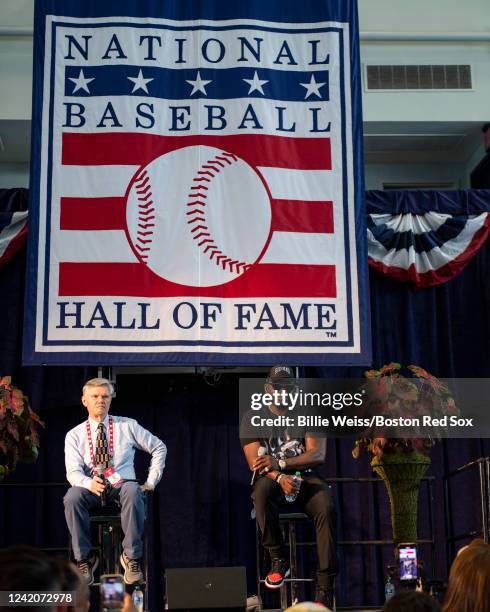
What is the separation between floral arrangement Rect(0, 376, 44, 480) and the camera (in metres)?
5.11

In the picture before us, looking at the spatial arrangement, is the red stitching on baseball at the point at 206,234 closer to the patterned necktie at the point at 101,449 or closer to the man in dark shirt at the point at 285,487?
the man in dark shirt at the point at 285,487

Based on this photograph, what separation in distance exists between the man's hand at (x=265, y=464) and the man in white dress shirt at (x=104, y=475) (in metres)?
0.53

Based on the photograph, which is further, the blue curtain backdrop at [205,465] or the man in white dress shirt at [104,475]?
the blue curtain backdrop at [205,465]

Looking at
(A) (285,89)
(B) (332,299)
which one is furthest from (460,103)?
(B) (332,299)

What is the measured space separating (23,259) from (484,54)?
3786 millimetres

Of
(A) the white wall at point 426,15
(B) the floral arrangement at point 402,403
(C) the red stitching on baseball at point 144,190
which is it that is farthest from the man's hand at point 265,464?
(A) the white wall at point 426,15

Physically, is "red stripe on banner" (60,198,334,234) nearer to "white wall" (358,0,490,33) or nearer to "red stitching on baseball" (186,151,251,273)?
"red stitching on baseball" (186,151,251,273)

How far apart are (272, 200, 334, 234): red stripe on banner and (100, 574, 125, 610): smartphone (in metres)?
3.37

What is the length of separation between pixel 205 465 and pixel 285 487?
1620mm

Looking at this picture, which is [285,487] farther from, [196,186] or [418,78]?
[418,78]

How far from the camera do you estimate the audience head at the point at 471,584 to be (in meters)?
1.97

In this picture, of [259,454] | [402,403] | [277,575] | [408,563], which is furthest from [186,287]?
[408,563]

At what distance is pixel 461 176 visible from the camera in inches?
313

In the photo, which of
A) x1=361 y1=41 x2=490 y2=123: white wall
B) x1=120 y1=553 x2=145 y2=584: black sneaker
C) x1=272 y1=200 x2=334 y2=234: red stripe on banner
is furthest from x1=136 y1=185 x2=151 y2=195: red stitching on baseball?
x1=361 y1=41 x2=490 y2=123: white wall
